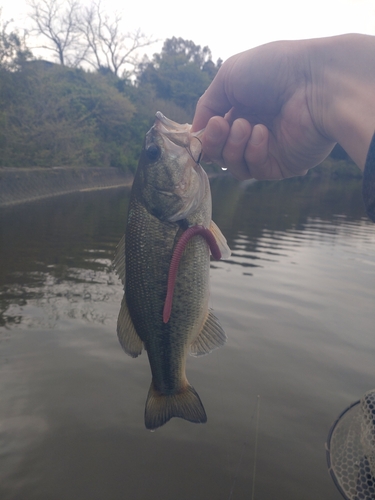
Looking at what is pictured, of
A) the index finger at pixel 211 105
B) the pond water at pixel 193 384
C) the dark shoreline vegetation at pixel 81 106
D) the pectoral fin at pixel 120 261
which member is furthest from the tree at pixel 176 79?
the pectoral fin at pixel 120 261

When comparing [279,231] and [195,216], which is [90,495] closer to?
[195,216]

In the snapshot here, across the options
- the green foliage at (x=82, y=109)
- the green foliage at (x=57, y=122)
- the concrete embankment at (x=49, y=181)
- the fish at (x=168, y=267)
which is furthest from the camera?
the green foliage at (x=82, y=109)

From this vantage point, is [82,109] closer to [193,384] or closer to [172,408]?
[193,384]

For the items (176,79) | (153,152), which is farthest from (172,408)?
(176,79)

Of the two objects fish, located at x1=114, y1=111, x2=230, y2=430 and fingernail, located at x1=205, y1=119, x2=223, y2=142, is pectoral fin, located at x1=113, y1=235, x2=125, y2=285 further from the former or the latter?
fingernail, located at x1=205, y1=119, x2=223, y2=142

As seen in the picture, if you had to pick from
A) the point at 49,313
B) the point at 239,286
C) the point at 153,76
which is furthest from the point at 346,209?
the point at 153,76

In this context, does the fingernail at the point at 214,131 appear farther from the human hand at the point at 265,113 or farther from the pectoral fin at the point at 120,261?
the pectoral fin at the point at 120,261
